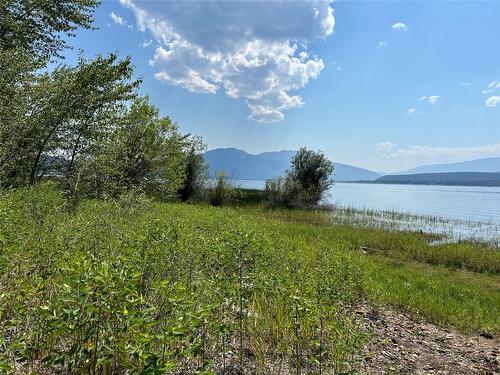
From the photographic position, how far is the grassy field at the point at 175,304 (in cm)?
237

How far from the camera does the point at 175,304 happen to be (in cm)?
239

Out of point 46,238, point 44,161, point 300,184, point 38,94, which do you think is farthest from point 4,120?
point 300,184

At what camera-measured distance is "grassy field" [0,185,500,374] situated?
237 cm

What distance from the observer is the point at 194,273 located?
5133 mm

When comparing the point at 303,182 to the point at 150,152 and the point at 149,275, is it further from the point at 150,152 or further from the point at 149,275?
the point at 149,275

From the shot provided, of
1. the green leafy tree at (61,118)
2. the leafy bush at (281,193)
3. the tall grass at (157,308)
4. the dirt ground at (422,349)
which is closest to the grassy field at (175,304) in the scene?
the tall grass at (157,308)

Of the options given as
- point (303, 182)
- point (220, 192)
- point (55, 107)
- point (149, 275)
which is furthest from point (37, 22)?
point (303, 182)

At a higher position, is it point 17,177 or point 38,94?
point 38,94

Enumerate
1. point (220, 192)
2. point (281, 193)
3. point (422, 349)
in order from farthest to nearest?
point (281, 193), point (220, 192), point (422, 349)

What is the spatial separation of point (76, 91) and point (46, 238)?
33.0 ft

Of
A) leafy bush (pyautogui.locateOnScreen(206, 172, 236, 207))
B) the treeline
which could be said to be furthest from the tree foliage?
the treeline

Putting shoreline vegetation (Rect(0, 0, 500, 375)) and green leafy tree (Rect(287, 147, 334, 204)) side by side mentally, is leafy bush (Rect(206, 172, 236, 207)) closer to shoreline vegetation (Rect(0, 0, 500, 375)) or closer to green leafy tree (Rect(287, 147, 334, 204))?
green leafy tree (Rect(287, 147, 334, 204))

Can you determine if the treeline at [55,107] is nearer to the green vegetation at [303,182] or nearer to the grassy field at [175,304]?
the grassy field at [175,304]

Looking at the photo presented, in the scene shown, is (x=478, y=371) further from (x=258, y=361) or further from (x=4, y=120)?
(x=4, y=120)
